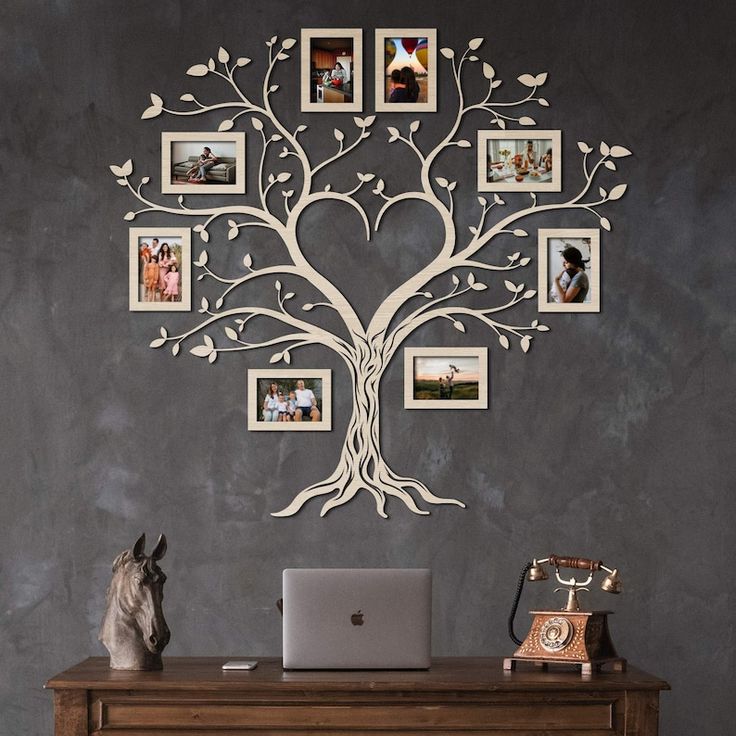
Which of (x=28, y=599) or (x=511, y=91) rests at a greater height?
(x=511, y=91)

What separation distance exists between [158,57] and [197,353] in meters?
0.97

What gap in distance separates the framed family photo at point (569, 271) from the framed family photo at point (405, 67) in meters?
0.60

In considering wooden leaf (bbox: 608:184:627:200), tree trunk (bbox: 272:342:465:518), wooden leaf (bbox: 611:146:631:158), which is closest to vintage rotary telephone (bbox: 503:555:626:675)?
tree trunk (bbox: 272:342:465:518)

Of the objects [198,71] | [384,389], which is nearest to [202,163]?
[198,71]

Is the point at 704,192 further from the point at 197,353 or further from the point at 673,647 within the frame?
the point at 197,353

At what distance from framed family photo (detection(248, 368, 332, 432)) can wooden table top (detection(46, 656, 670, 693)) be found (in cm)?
83

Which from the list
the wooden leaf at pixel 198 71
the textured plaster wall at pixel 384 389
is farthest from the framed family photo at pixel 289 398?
the wooden leaf at pixel 198 71

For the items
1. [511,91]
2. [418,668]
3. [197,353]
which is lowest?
[418,668]

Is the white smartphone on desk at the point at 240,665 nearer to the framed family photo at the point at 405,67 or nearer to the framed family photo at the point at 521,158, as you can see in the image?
the framed family photo at the point at 521,158

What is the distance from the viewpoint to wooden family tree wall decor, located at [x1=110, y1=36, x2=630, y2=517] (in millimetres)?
3494

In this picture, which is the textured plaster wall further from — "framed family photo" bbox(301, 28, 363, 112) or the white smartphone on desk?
the white smartphone on desk

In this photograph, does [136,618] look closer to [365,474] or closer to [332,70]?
[365,474]

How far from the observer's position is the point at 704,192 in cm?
355

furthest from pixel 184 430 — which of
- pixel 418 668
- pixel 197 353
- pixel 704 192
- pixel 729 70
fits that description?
pixel 729 70
